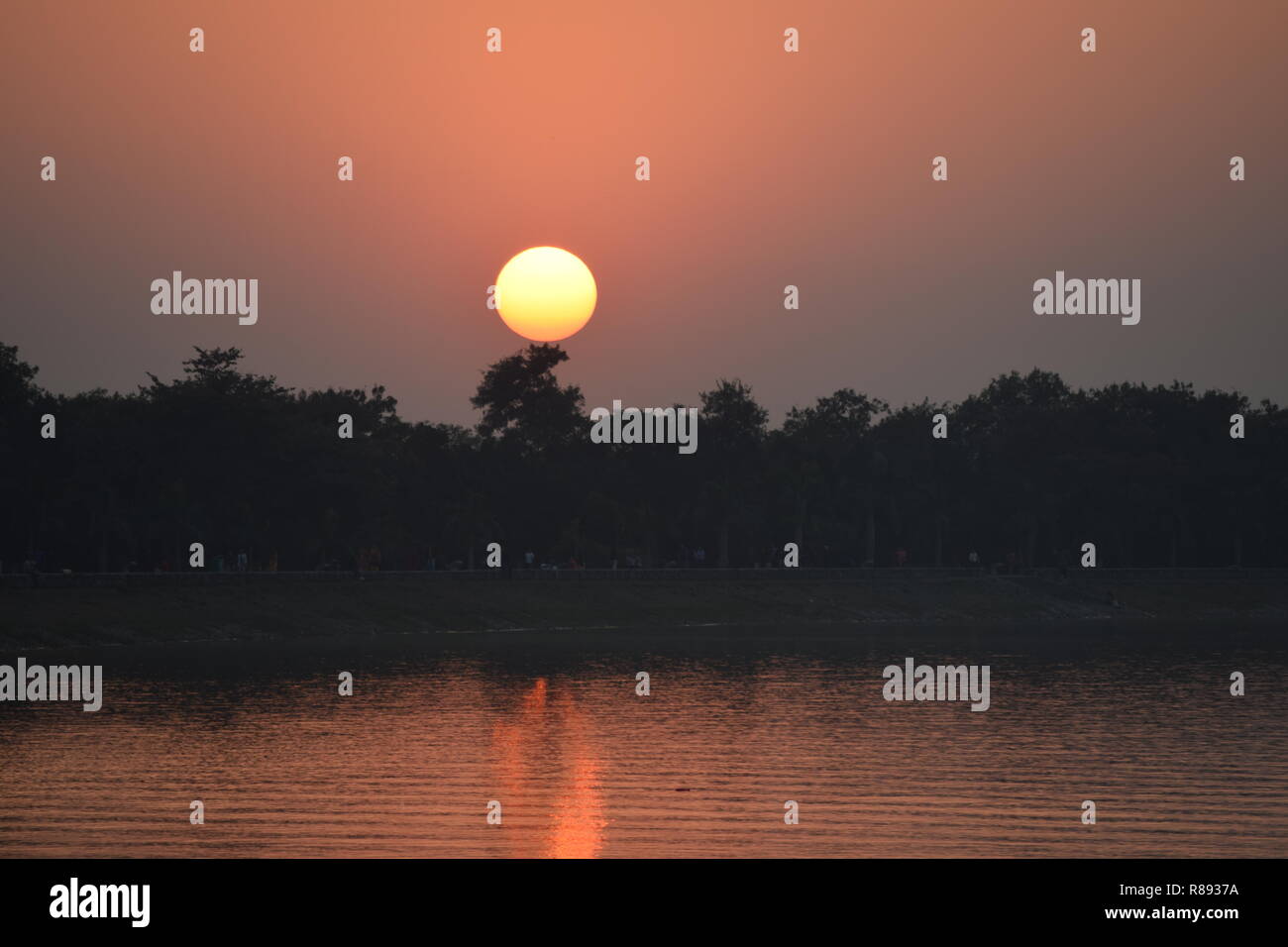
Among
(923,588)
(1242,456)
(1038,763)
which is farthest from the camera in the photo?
(1242,456)

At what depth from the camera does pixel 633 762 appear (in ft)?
126

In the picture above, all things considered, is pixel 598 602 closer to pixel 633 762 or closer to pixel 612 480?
pixel 612 480

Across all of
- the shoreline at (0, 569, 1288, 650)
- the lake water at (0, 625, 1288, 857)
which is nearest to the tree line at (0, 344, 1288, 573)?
the shoreline at (0, 569, 1288, 650)

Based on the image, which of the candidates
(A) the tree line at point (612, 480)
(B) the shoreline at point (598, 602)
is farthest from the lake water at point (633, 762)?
(A) the tree line at point (612, 480)

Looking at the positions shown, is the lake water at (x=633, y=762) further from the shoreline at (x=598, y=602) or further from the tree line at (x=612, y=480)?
the tree line at (x=612, y=480)

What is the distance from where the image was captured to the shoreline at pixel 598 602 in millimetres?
77938

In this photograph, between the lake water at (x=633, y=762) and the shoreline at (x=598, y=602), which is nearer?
the lake water at (x=633, y=762)

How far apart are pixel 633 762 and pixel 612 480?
3697 inches

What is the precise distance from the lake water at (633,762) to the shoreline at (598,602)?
425 inches

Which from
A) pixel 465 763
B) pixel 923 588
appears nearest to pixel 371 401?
pixel 923 588
